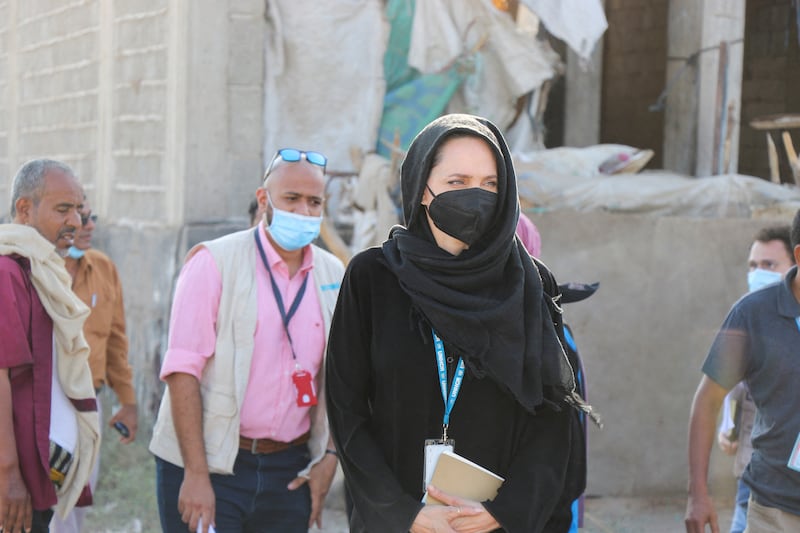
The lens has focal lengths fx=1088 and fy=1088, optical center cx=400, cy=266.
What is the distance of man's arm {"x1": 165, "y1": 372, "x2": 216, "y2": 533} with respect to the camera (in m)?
3.63

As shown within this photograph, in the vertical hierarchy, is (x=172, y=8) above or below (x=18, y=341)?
above

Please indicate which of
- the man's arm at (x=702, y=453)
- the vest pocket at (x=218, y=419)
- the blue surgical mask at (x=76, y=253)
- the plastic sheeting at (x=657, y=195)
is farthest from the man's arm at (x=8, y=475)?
the plastic sheeting at (x=657, y=195)

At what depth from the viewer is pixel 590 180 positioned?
763 centimetres

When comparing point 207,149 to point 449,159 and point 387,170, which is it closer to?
point 387,170

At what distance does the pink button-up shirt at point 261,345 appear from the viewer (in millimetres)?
3709

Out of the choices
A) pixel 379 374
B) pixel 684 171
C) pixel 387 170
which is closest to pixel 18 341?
pixel 379 374

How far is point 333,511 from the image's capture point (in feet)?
21.9

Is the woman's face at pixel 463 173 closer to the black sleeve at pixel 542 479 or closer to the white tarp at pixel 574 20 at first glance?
the black sleeve at pixel 542 479

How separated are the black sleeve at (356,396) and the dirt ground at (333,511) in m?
3.54

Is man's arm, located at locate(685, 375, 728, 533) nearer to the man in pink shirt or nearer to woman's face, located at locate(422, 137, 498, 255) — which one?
the man in pink shirt

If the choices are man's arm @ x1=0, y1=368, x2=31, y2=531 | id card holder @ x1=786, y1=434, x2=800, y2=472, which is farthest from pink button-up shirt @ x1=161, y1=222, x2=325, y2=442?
id card holder @ x1=786, y1=434, x2=800, y2=472

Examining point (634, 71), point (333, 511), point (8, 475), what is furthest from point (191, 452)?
point (634, 71)

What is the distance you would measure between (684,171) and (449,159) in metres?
6.34

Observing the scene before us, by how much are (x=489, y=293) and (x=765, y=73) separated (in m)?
10.6
